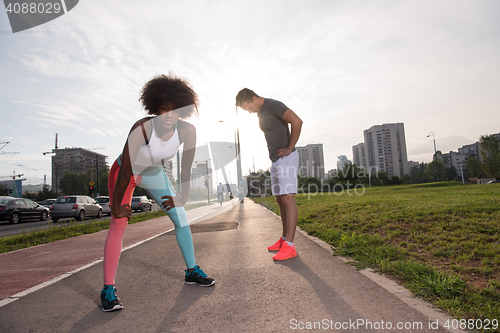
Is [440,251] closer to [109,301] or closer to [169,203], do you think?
[169,203]

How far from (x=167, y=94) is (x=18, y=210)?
61.8 ft

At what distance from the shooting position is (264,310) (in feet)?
7.25

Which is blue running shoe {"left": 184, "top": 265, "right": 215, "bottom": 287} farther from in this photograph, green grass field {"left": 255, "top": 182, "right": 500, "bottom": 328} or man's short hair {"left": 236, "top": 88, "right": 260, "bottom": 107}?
man's short hair {"left": 236, "top": 88, "right": 260, "bottom": 107}

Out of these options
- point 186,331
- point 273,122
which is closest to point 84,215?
point 273,122

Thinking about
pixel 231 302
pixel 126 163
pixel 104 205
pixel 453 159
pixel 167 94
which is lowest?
pixel 231 302

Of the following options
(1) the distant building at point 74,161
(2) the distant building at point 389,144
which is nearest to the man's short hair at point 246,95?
(2) the distant building at point 389,144

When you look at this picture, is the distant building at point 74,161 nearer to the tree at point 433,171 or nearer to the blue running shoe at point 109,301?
the tree at point 433,171

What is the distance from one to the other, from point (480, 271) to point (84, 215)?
740 inches

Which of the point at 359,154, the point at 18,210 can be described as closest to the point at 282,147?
the point at 18,210

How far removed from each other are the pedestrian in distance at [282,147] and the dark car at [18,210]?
59.0 feet

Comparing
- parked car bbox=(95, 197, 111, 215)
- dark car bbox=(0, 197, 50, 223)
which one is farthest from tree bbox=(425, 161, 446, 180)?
dark car bbox=(0, 197, 50, 223)

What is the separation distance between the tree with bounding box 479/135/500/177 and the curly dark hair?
74.3 meters

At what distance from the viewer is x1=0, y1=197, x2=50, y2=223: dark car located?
16172 mm

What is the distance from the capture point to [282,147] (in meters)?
4.03
